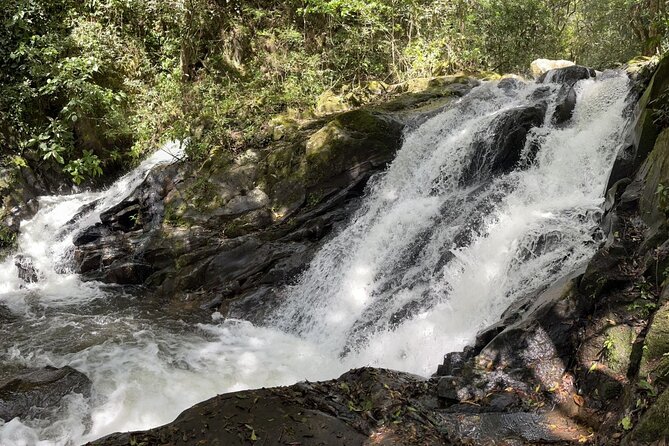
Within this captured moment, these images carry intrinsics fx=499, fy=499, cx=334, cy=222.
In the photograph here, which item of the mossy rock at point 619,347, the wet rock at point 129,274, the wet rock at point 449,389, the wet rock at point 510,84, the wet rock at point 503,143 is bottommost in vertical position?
the wet rock at point 129,274

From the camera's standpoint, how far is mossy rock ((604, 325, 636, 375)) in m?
4.13

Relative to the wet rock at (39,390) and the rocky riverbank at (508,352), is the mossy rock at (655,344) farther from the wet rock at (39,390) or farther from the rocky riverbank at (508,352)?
the wet rock at (39,390)

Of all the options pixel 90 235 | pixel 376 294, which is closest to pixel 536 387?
pixel 376 294

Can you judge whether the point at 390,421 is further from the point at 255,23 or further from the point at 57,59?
the point at 255,23

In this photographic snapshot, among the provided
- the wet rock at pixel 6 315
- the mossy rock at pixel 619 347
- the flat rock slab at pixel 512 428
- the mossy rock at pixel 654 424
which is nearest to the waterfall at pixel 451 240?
the mossy rock at pixel 619 347

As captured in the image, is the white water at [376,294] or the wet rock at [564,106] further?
the wet rock at [564,106]

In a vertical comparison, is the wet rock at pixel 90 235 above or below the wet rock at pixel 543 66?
below

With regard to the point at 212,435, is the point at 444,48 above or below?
above

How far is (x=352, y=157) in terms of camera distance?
1044 centimetres

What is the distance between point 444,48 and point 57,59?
11231mm

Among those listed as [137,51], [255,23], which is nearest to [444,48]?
[255,23]

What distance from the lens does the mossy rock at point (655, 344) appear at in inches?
142

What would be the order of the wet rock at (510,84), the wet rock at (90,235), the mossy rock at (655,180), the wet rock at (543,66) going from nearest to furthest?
the mossy rock at (655,180) < the wet rock at (90,235) < the wet rock at (510,84) < the wet rock at (543,66)

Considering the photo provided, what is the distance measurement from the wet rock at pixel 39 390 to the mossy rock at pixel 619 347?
5.44 meters
